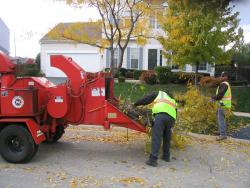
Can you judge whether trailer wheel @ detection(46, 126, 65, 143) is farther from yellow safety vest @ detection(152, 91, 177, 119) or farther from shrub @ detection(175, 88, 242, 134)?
shrub @ detection(175, 88, 242, 134)

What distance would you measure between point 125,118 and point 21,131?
1903 millimetres

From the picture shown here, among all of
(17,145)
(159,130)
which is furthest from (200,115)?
(17,145)

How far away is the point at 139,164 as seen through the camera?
7.75 m

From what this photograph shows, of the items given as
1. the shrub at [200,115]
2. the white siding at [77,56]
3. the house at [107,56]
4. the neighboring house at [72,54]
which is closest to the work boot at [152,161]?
the shrub at [200,115]

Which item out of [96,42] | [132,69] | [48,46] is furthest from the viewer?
[48,46]

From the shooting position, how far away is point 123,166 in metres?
7.62

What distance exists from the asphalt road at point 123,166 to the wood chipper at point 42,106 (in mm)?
436

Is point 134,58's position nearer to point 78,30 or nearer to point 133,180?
point 78,30

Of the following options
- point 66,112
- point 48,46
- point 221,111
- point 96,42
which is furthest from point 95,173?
point 48,46

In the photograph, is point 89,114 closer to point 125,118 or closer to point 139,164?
point 125,118

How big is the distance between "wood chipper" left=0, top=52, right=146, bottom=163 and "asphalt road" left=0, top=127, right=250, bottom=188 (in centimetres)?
44

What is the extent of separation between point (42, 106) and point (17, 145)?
856 millimetres

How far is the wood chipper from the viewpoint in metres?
7.71

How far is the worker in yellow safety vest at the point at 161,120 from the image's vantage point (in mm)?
7617
